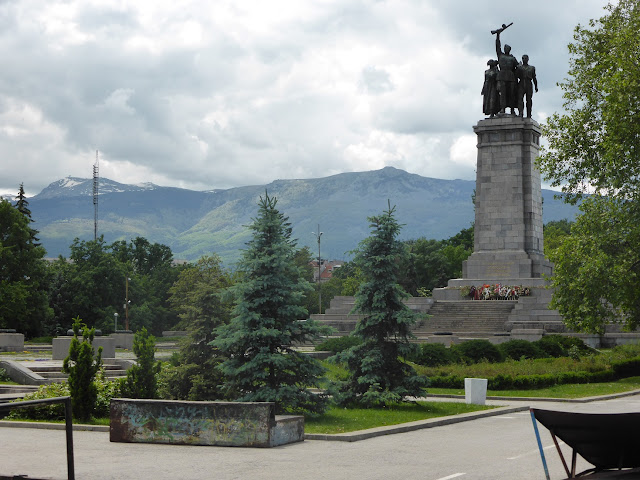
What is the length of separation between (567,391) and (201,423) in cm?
1527

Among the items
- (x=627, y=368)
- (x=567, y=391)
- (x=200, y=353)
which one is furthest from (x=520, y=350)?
(x=200, y=353)

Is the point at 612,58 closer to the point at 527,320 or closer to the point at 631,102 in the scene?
the point at 631,102

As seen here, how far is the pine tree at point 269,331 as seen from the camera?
17.9m

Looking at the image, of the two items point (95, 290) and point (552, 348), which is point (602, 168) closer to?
point (552, 348)

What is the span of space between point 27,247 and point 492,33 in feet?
116

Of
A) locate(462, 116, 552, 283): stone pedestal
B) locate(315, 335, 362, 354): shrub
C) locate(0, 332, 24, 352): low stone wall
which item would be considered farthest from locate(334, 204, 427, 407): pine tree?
A: locate(462, 116, 552, 283): stone pedestal

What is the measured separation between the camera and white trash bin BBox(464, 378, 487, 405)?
74.7 ft

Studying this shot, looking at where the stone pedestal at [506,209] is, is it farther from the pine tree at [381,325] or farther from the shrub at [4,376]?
the pine tree at [381,325]

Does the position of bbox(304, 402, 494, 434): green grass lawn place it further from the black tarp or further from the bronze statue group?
the bronze statue group

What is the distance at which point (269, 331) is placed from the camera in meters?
17.8

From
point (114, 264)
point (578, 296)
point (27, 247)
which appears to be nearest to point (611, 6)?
point (578, 296)

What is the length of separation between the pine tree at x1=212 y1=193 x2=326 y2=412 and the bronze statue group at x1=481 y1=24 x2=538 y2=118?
37.6 metres

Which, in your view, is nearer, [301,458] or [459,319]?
[301,458]

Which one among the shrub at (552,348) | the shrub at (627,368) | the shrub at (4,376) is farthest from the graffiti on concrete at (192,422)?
the shrub at (552,348)
